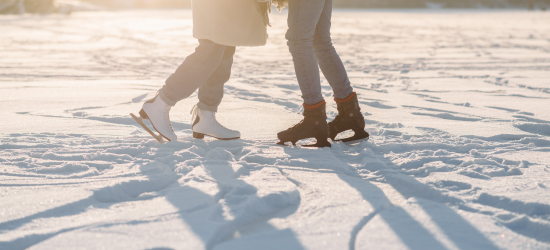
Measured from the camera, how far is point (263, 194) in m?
1.56

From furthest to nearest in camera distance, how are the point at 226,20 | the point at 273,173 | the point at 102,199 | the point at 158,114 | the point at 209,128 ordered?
the point at 209,128 < the point at 158,114 < the point at 226,20 < the point at 273,173 < the point at 102,199

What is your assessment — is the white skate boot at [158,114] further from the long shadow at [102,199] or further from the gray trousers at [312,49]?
→ the gray trousers at [312,49]

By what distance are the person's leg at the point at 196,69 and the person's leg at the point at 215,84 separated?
13 cm

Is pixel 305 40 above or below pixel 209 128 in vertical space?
above

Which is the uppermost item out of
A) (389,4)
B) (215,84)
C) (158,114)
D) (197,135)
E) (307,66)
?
(389,4)

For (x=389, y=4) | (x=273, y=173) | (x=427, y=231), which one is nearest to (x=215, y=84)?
(x=273, y=173)

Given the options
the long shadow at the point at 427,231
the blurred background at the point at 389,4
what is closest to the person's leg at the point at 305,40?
the long shadow at the point at 427,231

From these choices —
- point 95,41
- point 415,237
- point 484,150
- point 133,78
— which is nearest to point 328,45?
point 484,150

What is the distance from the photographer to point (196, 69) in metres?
2.11

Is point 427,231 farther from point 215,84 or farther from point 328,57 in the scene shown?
point 215,84

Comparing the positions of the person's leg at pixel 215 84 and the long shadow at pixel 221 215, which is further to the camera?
the person's leg at pixel 215 84

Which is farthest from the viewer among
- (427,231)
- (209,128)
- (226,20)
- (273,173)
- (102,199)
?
(209,128)

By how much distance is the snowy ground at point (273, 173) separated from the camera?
130 centimetres

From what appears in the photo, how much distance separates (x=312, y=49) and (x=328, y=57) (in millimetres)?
128
